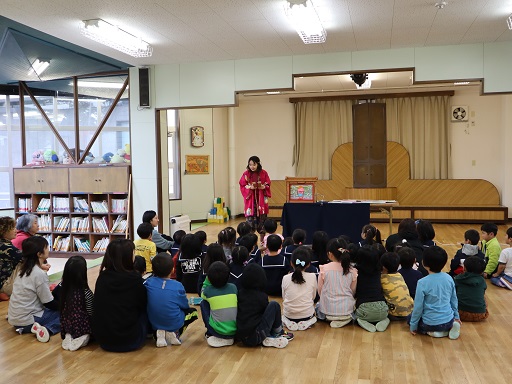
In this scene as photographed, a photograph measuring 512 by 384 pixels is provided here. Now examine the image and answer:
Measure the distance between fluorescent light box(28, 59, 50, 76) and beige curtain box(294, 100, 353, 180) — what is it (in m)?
6.35

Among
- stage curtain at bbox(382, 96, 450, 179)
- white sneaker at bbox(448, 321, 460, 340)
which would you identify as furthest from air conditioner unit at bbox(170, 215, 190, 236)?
white sneaker at bbox(448, 321, 460, 340)

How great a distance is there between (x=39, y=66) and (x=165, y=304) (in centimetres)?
574

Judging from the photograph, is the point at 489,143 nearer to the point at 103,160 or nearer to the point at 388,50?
the point at 388,50

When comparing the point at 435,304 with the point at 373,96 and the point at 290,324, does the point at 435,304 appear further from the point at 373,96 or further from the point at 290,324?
the point at 373,96

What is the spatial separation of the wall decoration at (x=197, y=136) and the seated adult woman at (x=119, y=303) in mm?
8076

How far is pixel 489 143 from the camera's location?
11.6m

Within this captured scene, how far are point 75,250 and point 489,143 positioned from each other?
918 centimetres

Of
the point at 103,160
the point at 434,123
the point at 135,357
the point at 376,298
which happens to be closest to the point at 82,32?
the point at 103,160

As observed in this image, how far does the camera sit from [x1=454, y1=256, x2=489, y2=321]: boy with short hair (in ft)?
13.6

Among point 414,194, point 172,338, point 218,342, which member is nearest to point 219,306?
point 218,342

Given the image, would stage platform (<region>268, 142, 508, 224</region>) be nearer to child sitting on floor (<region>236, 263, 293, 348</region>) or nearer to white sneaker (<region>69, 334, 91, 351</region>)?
child sitting on floor (<region>236, 263, 293, 348</region>)

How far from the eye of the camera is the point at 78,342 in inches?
146

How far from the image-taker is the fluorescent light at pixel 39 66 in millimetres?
7705

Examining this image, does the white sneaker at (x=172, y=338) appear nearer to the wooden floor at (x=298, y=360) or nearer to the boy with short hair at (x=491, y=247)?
the wooden floor at (x=298, y=360)
